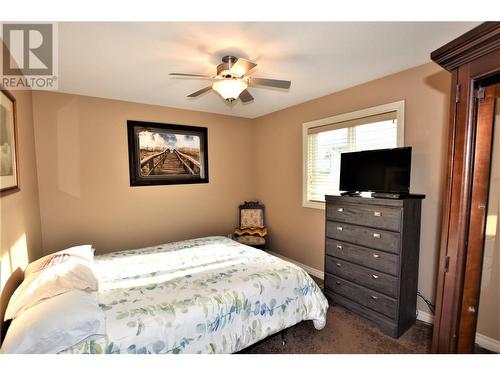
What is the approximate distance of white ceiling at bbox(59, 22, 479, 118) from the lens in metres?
1.70

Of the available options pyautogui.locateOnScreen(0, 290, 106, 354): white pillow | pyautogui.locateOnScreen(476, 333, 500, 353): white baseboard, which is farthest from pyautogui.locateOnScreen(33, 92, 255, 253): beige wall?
pyautogui.locateOnScreen(476, 333, 500, 353): white baseboard

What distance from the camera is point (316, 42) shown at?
1884 mm

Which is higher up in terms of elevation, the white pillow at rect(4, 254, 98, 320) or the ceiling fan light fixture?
the ceiling fan light fixture

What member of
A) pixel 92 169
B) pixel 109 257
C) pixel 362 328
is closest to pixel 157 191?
pixel 92 169

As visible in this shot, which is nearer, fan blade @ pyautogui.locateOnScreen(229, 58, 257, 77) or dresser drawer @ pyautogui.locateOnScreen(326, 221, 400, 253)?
fan blade @ pyautogui.locateOnScreen(229, 58, 257, 77)

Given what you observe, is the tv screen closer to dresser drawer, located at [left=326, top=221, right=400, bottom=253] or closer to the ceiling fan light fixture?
dresser drawer, located at [left=326, top=221, right=400, bottom=253]

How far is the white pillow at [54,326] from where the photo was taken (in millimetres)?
1197

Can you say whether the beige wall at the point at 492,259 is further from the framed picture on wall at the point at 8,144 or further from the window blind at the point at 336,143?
the framed picture on wall at the point at 8,144

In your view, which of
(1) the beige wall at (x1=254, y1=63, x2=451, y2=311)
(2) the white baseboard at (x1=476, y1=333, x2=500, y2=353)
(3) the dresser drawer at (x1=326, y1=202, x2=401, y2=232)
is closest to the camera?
(2) the white baseboard at (x1=476, y1=333, x2=500, y2=353)

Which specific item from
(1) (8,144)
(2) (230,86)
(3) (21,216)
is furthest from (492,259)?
(3) (21,216)

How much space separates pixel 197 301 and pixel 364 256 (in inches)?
64.3

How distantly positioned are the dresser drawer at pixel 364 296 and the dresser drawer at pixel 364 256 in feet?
0.82

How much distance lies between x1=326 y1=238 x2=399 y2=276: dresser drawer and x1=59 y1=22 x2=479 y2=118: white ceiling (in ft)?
5.78
